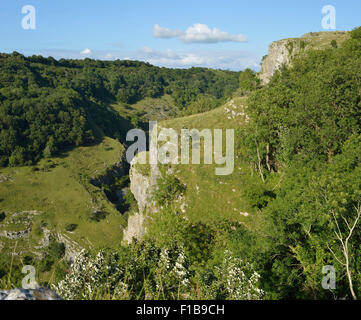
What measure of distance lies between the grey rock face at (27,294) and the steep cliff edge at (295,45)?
66618 millimetres

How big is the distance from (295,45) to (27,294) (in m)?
80.2

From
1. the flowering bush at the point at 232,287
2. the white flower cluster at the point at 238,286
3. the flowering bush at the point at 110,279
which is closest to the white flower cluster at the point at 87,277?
the flowering bush at the point at 110,279

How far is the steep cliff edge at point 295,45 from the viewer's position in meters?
64.1

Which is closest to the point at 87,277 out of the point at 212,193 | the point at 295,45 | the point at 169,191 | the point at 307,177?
the point at 307,177

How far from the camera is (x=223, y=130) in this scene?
154 feet

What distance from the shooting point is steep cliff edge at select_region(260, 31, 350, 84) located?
2523 inches

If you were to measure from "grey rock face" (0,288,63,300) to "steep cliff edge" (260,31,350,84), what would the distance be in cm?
6662

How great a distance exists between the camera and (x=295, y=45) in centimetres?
7131

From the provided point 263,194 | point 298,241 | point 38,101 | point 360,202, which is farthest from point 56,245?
point 38,101

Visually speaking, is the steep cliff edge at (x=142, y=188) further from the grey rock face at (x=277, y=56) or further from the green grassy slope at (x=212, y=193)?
the grey rock face at (x=277, y=56)

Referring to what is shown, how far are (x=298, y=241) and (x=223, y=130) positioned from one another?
96.5ft
